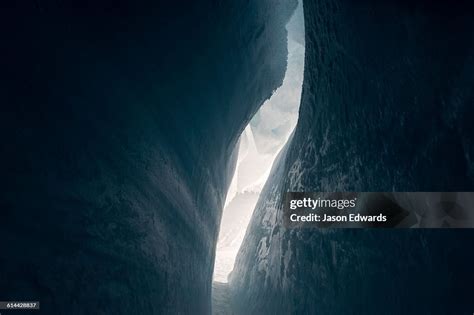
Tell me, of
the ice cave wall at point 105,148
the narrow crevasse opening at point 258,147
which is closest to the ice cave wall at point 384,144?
the ice cave wall at point 105,148

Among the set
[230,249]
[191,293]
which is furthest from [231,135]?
[230,249]

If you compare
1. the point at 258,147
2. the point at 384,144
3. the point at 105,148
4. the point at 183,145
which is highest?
the point at 258,147

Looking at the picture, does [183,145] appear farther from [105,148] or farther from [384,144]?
[384,144]

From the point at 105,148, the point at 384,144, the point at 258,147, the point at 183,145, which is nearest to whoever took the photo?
the point at 105,148

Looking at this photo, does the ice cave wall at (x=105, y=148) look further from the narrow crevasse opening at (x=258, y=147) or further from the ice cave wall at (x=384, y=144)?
the narrow crevasse opening at (x=258, y=147)

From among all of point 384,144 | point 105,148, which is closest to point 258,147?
point 384,144

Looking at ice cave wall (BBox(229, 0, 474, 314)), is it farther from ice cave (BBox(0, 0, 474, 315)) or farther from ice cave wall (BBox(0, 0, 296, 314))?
ice cave wall (BBox(0, 0, 296, 314))

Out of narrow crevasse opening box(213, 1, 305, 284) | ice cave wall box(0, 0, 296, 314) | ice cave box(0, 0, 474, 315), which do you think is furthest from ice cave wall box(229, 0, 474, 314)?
narrow crevasse opening box(213, 1, 305, 284)
